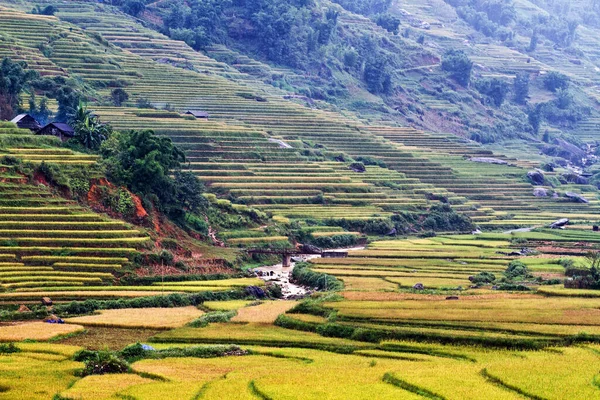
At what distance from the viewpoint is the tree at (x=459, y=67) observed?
135 m

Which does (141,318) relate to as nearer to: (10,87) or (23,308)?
(23,308)

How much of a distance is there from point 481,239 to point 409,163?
20.7m

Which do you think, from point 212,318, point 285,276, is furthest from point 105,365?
point 285,276

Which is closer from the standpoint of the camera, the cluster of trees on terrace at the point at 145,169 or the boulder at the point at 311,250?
the cluster of trees on terrace at the point at 145,169

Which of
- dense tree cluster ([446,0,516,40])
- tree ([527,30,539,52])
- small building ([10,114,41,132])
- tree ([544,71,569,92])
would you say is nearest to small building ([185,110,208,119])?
small building ([10,114,41,132])

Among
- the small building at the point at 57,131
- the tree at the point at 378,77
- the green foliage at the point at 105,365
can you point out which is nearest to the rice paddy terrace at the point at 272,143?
the small building at the point at 57,131

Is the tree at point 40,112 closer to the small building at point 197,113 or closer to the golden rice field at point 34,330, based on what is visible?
the small building at point 197,113

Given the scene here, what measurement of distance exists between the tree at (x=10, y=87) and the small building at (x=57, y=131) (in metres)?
8.45

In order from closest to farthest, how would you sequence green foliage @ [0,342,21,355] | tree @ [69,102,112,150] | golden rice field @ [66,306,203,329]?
1. green foliage @ [0,342,21,355]
2. golden rice field @ [66,306,203,329]
3. tree @ [69,102,112,150]

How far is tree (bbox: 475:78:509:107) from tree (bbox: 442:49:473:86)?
2017 mm

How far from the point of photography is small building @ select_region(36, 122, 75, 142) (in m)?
62.0

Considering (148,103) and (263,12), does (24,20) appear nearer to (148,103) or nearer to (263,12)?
(148,103)

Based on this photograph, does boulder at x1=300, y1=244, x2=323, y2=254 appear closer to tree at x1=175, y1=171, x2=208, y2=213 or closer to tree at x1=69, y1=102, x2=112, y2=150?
tree at x1=175, y1=171, x2=208, y2=213

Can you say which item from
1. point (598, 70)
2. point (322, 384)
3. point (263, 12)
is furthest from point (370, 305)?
point (598, 70)
